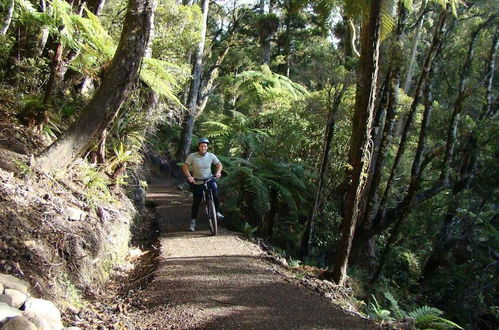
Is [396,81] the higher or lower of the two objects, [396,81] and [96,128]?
the higher

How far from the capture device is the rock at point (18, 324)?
2.69 meters

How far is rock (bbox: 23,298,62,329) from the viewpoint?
117 inches

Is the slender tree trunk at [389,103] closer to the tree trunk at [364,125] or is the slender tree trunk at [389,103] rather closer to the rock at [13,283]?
the tree trunk at [364,125]

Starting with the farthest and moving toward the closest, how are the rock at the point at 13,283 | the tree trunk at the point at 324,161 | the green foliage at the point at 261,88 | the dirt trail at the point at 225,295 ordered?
1. the green foliage at the point at 261,88
2. the tree trunk at the point at 324,161
3. the dirt trail at the point at 225,295
4. the rock at the point at 13,283

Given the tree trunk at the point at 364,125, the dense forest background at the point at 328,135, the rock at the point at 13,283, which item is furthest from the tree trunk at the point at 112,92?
the tree trunk at the point at 364,125

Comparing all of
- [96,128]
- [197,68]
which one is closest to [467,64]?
[197,68]

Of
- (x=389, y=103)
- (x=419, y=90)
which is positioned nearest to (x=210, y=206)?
(x=389, y=103)

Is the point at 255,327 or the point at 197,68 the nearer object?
the point at 255,327

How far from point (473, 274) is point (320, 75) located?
6.89m

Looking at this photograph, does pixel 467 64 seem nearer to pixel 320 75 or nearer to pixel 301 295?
pixel 320 75

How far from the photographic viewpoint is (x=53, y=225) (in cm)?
449

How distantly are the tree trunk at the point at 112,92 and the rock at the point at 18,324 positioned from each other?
2.93 metres

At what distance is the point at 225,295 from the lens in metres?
5.16

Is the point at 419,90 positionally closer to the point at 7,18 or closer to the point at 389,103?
the point at 389,103
